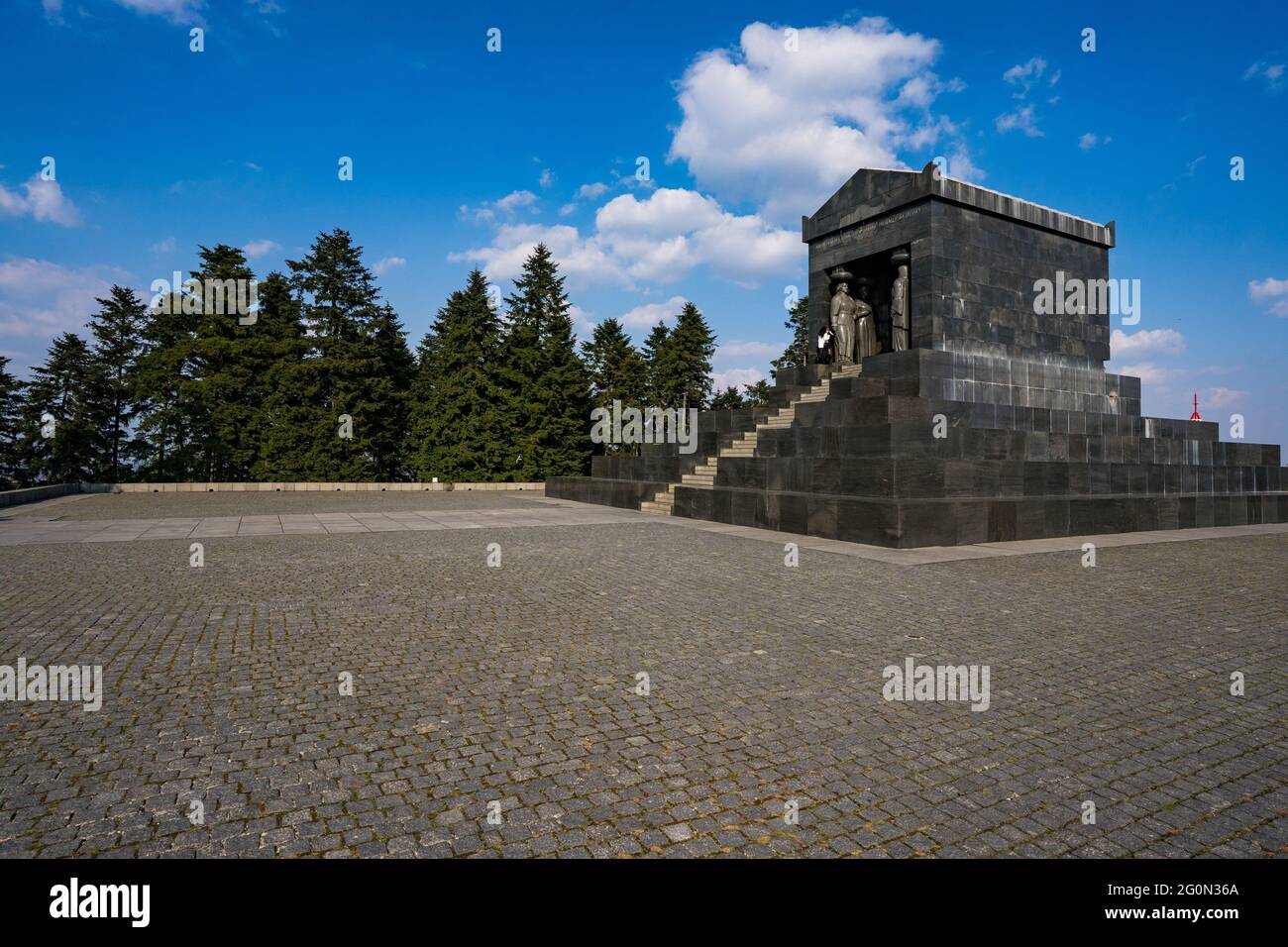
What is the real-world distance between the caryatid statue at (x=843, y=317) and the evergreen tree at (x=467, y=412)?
23.7 metres

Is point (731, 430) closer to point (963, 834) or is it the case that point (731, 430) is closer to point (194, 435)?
point (963, 834)

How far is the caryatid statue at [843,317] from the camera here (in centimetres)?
2117

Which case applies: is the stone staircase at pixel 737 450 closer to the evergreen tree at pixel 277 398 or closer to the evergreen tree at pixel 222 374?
the evergreen tree at pixel 277 398

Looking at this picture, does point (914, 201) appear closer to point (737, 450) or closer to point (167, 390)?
point (737, 450)

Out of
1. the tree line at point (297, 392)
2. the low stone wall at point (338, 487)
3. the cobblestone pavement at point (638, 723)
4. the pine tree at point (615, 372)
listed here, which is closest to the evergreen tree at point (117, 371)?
the tree line at point (297, 392)

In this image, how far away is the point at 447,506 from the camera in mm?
24453

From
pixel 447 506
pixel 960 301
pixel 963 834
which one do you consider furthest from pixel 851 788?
pixel 447 506

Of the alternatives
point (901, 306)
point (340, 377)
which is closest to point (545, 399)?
point (340, 377)

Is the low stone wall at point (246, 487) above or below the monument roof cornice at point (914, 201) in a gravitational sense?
below

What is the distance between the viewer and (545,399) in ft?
134

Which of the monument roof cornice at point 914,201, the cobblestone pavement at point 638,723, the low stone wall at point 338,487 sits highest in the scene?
the monument roof cornice at point 914,201

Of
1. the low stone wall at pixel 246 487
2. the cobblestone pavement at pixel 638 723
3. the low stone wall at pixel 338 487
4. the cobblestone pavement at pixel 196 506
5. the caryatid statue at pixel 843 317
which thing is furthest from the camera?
the low stone wall at pixel 338 487

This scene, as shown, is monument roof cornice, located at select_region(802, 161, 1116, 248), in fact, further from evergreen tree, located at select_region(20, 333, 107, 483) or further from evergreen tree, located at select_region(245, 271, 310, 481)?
evergreen tree, located at select_region(20, 333, 107, 483)

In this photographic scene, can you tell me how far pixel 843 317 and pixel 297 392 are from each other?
32.0 metres
